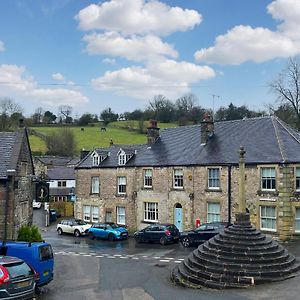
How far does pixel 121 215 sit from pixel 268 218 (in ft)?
50.2

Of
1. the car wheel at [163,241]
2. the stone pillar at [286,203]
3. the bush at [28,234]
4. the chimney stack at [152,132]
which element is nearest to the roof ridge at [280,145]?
the stone pillar at [286,203]

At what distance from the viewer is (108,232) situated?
34.7m

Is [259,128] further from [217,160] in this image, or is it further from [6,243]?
[6,243]

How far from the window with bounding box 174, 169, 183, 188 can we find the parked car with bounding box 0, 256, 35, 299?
69.8 feet

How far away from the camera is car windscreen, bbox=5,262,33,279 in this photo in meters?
13.7

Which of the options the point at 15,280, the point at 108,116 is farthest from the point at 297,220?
the point at 108,116

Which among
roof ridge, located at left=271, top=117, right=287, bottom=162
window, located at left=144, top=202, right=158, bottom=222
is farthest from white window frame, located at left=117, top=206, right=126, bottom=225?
roof ridge, located at left=271, top=117, right=287, bottom=162

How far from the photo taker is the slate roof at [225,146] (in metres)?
30.0

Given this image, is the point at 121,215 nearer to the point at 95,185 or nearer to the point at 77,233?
the point at 77,233

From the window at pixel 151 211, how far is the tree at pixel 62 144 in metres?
→ 63.6

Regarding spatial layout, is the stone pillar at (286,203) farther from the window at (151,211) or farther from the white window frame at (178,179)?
the window at (151,211)

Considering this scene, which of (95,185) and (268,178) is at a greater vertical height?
(268,178)

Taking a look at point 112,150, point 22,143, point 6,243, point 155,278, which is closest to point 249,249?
point 155,278

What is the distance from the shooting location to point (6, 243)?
18234mm
